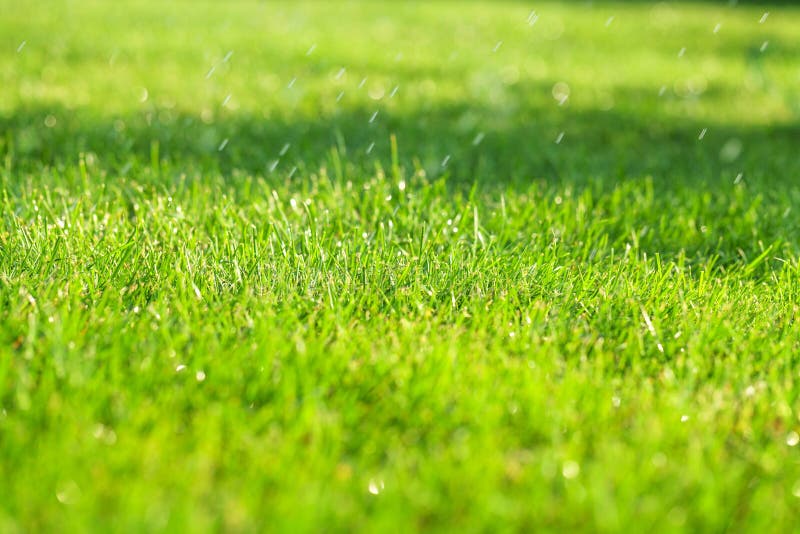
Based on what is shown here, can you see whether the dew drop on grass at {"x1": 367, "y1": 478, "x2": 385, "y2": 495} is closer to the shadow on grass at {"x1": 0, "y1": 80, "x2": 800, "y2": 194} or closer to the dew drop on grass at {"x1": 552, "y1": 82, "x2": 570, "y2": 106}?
the shadow on grass at {"x1": 0, "y1": 80, "x2": 800, "y2": 194}

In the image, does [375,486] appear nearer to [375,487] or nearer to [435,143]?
[375,487]

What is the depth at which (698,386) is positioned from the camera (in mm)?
2109

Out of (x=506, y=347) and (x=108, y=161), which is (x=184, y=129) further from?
(x=506, y=347)

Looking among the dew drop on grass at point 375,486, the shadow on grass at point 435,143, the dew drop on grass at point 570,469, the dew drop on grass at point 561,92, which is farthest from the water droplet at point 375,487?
the dew drop on grass at point 561,92

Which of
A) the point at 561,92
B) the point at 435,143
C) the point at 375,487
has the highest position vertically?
the point at 375,487

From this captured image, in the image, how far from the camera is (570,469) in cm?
169

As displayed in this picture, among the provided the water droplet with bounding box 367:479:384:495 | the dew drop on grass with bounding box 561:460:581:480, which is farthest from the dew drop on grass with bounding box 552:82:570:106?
the water droplet with bounding box 367:479:384:495

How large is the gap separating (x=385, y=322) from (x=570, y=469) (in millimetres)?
735

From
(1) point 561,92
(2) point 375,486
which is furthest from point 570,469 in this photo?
(1) point 561,92

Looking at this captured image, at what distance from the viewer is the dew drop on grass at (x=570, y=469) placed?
5.51 ft

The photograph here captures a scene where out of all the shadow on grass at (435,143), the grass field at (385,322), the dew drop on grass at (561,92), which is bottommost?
the dew drop on grass at (561,92)

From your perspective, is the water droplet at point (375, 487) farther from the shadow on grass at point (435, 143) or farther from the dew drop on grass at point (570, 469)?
the shadow on grass at point (435, 143)

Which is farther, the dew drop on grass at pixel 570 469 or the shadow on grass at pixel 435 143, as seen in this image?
the shadow on grass at pixel 435 143

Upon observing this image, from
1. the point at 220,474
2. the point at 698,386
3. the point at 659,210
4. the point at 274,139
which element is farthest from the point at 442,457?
the point at 274,139
